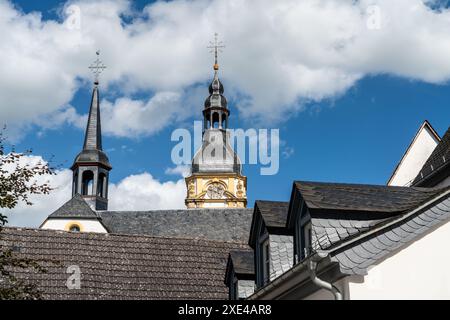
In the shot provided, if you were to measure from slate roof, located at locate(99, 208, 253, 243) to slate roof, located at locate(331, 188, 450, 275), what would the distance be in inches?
1451

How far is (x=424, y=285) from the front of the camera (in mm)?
12320

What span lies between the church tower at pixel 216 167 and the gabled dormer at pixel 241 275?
197ft

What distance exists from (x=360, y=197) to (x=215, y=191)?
2709 inches

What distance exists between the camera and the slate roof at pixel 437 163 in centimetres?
1944

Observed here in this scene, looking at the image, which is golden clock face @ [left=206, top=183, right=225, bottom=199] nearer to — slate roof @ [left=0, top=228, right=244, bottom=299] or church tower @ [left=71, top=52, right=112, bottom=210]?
church tower @ [left=71, top=52, right=112, bottom=210]

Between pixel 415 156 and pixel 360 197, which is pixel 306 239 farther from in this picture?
→ pixel 415 156

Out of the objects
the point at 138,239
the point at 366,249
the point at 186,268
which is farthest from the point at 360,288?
the point at 138,239

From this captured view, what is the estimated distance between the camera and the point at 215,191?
3268 inches

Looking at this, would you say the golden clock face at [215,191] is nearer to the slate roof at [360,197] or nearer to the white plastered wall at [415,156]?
the white plastered wall at [415,156]

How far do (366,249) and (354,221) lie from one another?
1.46 m

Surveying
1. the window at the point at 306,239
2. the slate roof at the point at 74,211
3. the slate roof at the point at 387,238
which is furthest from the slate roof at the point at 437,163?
the slate roof at the point at 74,211

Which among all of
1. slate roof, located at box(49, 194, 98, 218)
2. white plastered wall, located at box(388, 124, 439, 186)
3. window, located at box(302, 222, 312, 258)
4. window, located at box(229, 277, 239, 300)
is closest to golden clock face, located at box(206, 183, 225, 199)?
slate roof, located at box(49, 194, 98, 218)

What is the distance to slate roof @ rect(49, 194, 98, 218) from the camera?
50000 millimetres
